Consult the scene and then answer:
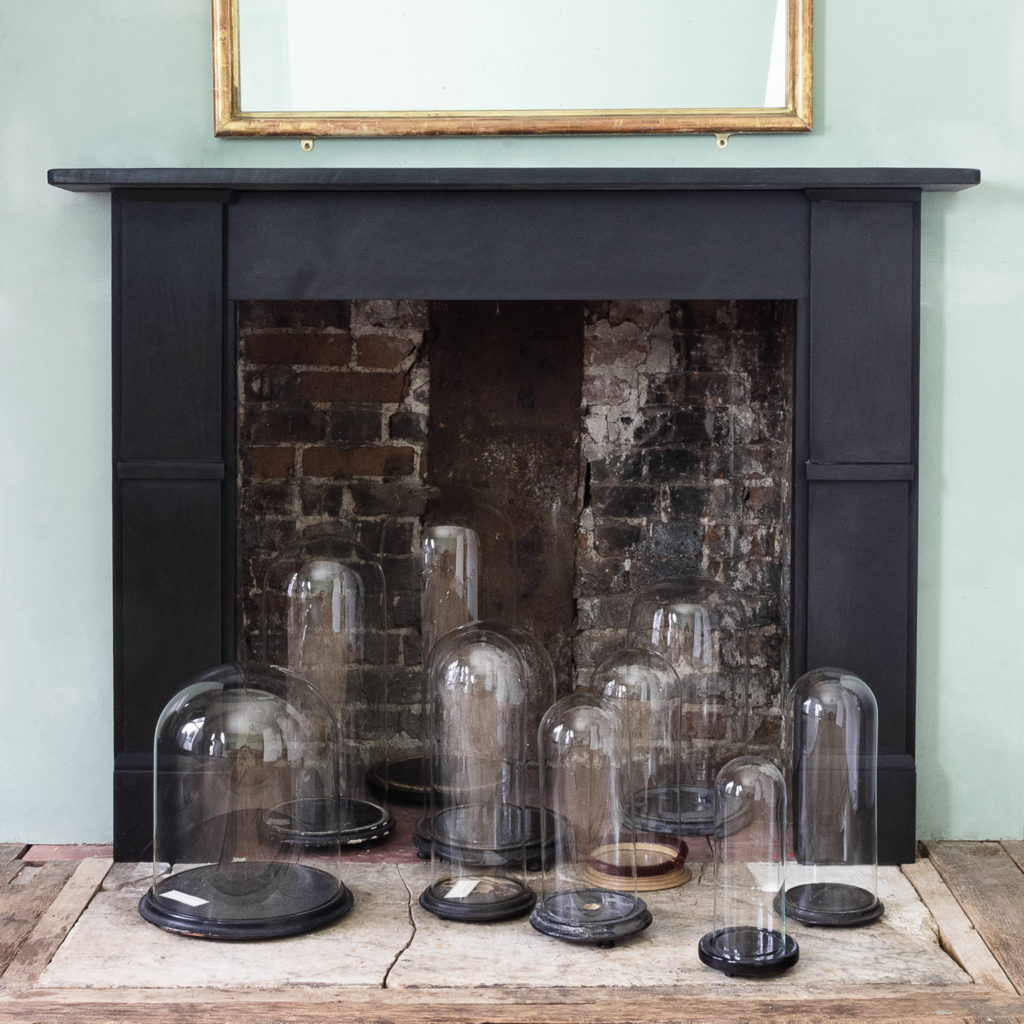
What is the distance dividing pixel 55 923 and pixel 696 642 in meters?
1.47

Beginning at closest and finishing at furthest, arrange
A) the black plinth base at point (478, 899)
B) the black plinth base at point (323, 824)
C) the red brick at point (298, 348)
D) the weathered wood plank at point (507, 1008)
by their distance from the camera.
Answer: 1. the weathered wood plank at point (507, 1008)
2. the black plinth base at point (478, 899)
3. the black plinth base at point (323, 824)
4. the red brick at point (298, 348)

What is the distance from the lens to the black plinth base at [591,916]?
219cm

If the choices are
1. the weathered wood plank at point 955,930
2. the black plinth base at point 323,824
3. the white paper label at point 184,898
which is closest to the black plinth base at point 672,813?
the weathered wood plank at point 955,930

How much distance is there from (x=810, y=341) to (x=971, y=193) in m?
0.47

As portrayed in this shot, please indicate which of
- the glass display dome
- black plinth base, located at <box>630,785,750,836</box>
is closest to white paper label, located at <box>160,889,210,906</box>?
the glass display dome

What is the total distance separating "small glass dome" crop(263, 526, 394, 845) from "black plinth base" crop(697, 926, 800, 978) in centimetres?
95

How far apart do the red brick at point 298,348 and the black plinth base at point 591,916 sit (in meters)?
1.49

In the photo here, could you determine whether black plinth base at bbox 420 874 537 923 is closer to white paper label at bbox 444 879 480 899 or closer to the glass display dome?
white paper label at bbox 444 879 480 899

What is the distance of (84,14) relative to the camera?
2604 mm

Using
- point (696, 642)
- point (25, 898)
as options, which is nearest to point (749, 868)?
point (696, 642)

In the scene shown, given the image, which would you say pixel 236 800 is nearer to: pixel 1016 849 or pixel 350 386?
pixel 350 386

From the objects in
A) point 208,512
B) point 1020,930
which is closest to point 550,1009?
point 1020,930

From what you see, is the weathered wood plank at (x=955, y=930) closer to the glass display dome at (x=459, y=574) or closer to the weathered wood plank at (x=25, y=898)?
the glass display dome at (x=459, y=574)

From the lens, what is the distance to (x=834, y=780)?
99.3 inches
